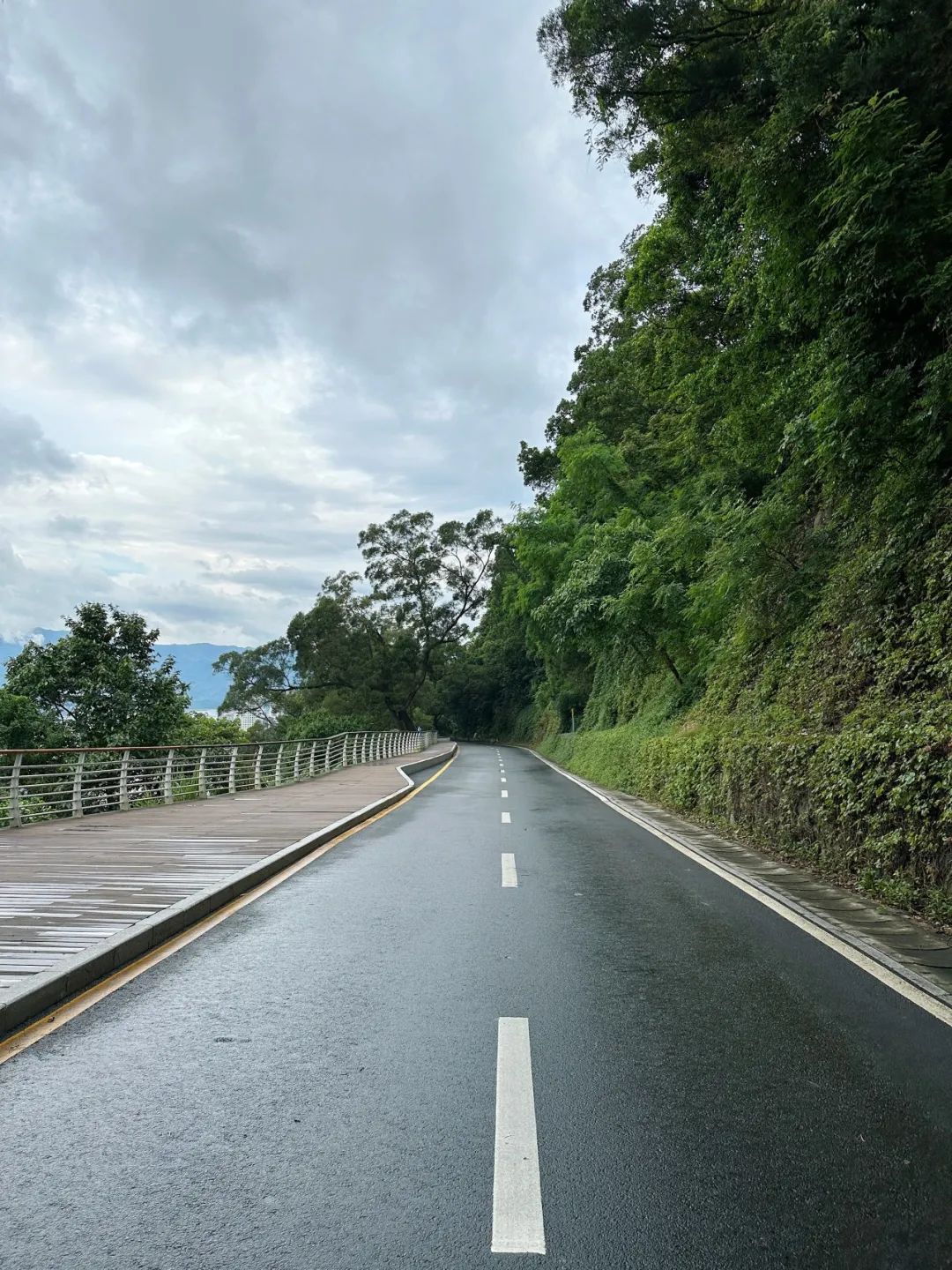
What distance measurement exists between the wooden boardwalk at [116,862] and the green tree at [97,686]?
10.0 meters

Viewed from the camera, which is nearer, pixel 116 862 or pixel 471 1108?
pixel 471 1108

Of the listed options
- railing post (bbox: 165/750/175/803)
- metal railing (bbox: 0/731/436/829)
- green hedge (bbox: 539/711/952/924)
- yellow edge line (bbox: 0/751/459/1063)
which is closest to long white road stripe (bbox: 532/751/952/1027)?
green hedge (bbox: 539/711/952/924)

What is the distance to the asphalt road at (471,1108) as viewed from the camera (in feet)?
9.05

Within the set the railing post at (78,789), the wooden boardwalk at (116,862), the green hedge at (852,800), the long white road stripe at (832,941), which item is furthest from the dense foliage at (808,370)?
the railing post at (78,789)

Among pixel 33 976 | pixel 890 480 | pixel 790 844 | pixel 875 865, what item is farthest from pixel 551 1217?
pixel 890 480

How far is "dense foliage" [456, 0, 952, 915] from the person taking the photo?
902 cm

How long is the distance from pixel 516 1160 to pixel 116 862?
25.2 feet

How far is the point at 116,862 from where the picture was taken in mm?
9594

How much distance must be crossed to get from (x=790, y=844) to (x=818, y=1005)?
20.1 feet

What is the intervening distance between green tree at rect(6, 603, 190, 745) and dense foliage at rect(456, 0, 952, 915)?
16585 mm

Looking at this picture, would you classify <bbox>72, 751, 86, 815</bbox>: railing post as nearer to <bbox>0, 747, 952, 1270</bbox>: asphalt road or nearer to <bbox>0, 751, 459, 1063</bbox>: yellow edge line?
<bbox>0, 751, 459, 1063</bbox>: yellow edge line

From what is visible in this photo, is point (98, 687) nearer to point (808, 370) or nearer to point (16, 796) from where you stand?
point (16, 796)

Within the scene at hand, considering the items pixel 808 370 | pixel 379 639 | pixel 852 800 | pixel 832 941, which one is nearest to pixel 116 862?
pixel 832 941

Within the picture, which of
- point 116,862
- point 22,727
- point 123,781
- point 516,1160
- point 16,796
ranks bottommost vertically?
point 516,1160
